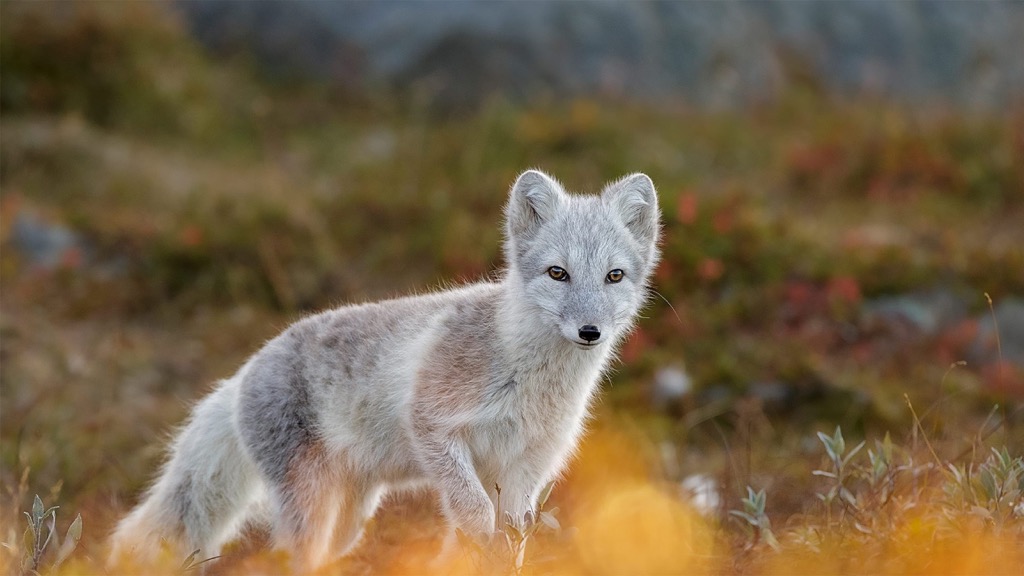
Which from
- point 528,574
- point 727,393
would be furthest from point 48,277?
point 528,574

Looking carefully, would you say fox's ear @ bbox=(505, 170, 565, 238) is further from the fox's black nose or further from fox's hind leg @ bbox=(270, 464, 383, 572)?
fox's hind leg @ bbox=(270, 464, 383, 572)

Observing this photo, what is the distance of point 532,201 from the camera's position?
4.41 metres

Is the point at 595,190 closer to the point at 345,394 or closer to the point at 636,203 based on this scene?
the point at 636,203

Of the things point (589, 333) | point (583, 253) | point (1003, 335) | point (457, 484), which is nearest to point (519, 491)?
point (457, 484)

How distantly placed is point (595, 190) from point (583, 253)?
6109 millimetres

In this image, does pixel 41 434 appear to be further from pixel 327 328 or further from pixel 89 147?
pixel 89 147

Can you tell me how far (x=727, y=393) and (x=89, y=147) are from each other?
731 centimetres

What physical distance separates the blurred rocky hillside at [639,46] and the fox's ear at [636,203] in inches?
351

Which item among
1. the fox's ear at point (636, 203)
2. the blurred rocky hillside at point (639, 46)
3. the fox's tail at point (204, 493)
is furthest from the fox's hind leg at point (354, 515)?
the blurred rocky hillside at point (639, 46)

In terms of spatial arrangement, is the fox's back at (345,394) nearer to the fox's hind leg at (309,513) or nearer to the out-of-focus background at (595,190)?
the fox's hind leg at (309,513)

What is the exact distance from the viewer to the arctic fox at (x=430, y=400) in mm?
4086

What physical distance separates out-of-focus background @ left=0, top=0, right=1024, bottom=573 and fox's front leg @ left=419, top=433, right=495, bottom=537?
0.96 ft

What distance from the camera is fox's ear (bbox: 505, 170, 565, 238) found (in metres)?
4.40

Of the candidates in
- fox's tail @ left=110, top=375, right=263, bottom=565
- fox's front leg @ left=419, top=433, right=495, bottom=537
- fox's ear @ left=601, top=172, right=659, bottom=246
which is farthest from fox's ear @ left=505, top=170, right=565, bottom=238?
fox's tail @ left=110, top=375, right=263, bottom=565
